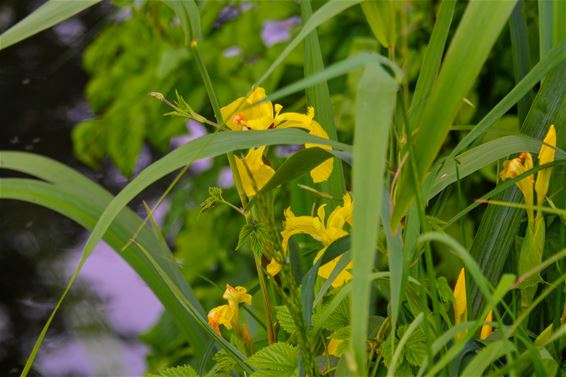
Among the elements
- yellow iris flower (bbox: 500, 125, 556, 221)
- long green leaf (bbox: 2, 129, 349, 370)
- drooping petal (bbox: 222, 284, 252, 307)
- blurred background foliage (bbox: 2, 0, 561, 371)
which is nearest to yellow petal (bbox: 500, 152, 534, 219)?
yellow iris flower (bbox: 500, 125, 556, 221)

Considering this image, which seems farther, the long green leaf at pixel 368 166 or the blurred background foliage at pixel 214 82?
the blurred background foliage at pixel 214 82

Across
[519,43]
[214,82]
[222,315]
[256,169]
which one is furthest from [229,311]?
[214,82]

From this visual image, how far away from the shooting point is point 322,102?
2.81ft

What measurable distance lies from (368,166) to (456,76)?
0.36 ft

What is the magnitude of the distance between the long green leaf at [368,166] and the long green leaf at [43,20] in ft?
0.74

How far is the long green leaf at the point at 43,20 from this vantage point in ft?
1.97

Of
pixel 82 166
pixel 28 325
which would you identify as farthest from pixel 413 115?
pixel 82 166

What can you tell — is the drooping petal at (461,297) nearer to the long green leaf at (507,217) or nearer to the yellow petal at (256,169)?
the long green leaf at (507,217)

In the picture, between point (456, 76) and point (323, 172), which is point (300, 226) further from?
point (456, 76)

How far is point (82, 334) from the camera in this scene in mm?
1203

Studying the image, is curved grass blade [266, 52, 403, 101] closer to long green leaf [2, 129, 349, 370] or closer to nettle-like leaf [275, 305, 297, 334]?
long green leaf [2, 129, 349, 370]

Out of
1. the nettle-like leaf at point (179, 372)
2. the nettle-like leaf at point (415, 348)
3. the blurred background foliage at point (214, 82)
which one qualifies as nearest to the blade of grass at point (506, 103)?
the nettle-like leaf at point (415, 348)

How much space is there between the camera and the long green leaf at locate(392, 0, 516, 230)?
533 millimetres

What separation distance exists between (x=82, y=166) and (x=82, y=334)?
1.67m
